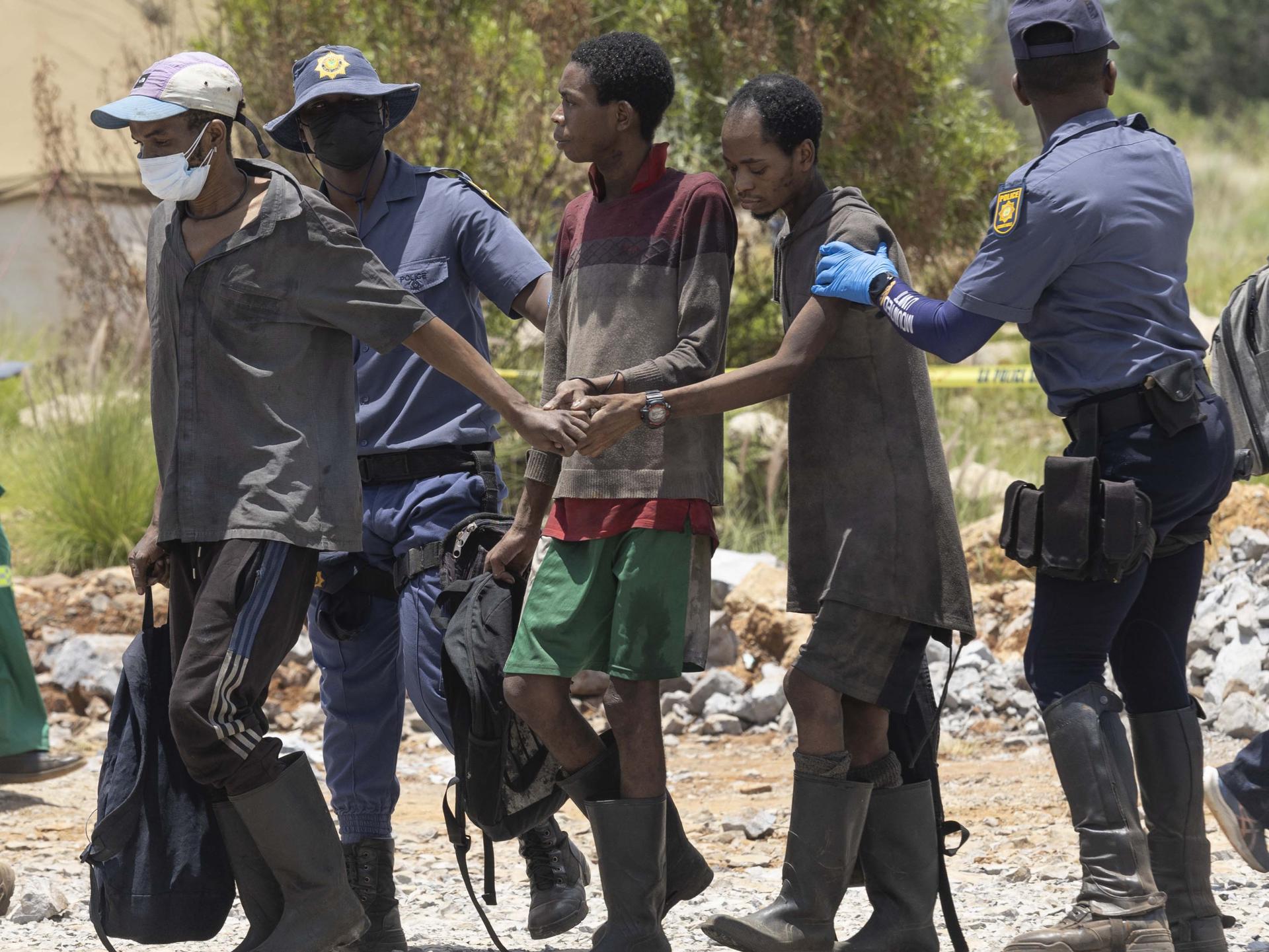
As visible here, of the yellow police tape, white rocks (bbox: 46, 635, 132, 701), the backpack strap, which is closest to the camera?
the backpack strap

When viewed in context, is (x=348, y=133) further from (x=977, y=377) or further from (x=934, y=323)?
(x=977, y=377)

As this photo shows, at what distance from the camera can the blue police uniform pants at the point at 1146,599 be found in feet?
11.9

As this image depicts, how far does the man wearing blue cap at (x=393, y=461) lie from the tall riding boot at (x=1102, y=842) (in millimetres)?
1253

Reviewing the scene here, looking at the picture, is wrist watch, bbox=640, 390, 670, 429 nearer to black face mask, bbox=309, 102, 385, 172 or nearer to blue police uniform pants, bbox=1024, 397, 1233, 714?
blue police uniform pants, bbox=1024, 397, 1233, 714

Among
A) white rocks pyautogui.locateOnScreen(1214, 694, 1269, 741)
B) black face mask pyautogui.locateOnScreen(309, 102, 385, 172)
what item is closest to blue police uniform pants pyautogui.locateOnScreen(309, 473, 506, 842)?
black face mask pyautogui.locateOnScreen(309, 102, 385, 172)

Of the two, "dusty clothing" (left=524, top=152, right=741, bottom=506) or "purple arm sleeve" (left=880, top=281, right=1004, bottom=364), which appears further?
"dusty clothing" (left=524, top=152, right=741, bottom=506)

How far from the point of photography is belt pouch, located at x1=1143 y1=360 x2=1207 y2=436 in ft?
11.6

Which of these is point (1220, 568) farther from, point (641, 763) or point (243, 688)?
point (243, 688)

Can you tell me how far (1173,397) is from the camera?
355cm

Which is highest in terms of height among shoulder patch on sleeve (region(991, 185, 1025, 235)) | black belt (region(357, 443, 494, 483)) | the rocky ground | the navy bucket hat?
the navy bucket hat

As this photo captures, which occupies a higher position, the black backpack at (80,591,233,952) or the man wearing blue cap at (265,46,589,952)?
the man wearing blue cap at (265,46,589,952)

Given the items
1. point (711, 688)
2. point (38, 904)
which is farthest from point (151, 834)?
point (711, 688)

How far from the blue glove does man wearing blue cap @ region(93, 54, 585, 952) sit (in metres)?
0.64

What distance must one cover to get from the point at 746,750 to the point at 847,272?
4074 mm
